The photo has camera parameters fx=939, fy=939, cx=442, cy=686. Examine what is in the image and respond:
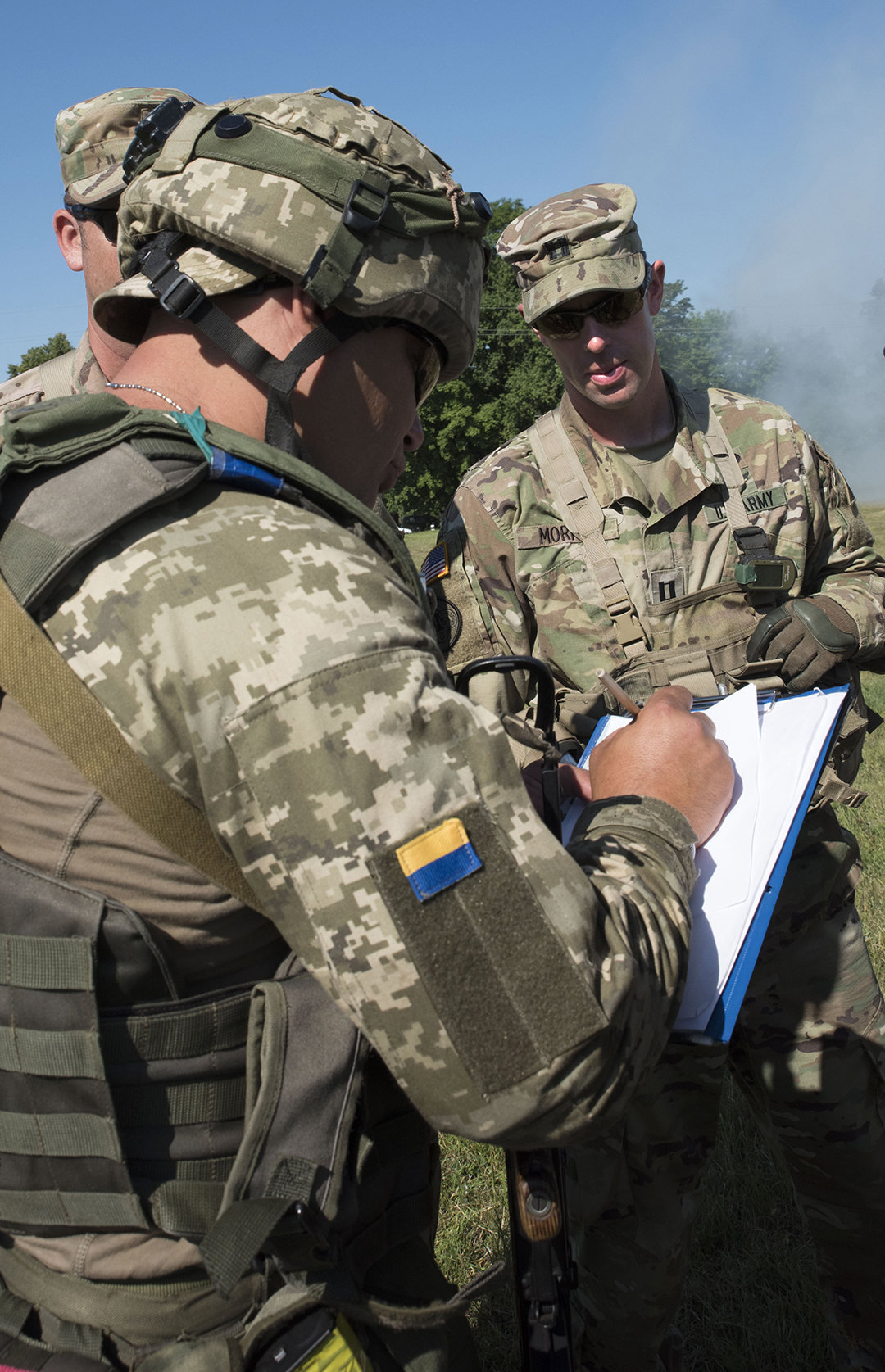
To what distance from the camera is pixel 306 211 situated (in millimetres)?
1473

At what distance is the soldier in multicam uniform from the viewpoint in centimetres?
103

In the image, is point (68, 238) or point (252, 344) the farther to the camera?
point (68, 238)

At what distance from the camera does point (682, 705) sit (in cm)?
176

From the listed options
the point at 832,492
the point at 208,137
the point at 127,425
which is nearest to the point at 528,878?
the point at 127,425

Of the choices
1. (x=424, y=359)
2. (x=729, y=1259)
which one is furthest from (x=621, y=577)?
(x=729, y=1259)

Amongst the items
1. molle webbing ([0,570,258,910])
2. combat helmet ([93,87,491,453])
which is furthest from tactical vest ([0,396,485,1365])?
combat helmet ([93,87,491,453])

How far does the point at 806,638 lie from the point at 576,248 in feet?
4.63

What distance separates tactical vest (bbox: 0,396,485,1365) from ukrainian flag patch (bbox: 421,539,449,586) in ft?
6.22

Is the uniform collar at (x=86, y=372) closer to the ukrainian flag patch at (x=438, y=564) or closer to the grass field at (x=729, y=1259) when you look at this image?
the ukrainian flag patch at (x=438, y=564)

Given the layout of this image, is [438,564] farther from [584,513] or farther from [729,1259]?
[729,1259]

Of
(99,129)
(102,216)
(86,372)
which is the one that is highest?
(99,129)

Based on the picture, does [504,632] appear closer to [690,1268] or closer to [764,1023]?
[764,1023]

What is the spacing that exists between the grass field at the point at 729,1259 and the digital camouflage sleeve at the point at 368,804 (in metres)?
2.27

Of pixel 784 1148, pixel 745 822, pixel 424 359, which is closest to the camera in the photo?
pixel 745 822
